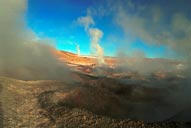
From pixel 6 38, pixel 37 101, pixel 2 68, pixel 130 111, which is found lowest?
pixel 130 111

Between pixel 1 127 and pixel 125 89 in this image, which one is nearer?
pixel 1 127

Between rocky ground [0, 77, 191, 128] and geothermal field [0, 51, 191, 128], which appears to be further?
geothermal field [0, 51, 191, 128]

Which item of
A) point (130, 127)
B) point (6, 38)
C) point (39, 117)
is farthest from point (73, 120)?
point (6, 38)

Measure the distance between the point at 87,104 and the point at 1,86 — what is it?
374 inches

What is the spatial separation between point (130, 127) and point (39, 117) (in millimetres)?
6399

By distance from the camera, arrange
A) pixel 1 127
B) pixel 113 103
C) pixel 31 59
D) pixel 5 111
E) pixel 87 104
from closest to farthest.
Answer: pixel 1 127
pixel 5 111
pixel 87 104
pixel 113 103
pixel 31 59

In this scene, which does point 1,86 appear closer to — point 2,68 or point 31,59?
point 2,68

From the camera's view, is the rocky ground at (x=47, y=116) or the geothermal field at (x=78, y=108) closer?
the rocky ground at (x=47, y=116)

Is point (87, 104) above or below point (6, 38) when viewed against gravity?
below

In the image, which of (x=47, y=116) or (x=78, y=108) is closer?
(x=47, y=116)

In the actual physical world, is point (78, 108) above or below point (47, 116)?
above

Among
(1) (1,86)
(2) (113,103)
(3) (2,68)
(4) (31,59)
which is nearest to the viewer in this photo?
(1) (1,86)

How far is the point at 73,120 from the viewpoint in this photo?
14.6 meters

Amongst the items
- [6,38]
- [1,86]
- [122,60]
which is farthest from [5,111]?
[122,60]
